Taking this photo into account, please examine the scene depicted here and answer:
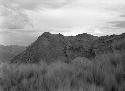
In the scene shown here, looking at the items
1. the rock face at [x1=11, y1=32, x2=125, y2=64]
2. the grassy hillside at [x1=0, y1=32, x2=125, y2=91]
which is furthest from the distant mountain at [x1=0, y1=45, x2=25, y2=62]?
the grassy hillside at [x1=0, y1=32, x2=125, y2=91]

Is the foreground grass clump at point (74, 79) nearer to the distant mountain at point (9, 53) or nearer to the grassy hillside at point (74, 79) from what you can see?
the grassy hillside at point (74, 79)

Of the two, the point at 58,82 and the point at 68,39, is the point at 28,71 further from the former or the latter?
the point at 68,39

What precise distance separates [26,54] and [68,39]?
10.0ft

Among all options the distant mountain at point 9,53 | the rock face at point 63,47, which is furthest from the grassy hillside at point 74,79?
the distant mountain at point 9,53

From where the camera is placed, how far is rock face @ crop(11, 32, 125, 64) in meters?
14.6

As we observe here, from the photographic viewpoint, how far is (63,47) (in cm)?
1597

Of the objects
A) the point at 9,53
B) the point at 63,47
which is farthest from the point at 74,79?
the point at 9,53

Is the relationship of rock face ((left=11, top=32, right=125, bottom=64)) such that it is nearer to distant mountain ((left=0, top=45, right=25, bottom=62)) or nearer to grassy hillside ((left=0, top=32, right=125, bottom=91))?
grassy hillside ((left=0, top=32, right=125, bottom=91))

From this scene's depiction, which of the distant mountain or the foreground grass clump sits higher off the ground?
the foreground grass clump

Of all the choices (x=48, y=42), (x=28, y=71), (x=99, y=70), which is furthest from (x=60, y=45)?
(x=99, y=70)

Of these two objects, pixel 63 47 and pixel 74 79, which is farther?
pixel 63 47

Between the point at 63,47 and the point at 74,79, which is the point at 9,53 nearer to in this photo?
the point at 63,47

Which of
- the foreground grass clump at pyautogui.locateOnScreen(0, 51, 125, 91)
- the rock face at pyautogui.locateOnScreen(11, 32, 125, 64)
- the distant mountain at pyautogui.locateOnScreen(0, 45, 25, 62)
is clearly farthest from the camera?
the distant mountain at pyautogui.locateOnScreen(0, 45, 25, 62)

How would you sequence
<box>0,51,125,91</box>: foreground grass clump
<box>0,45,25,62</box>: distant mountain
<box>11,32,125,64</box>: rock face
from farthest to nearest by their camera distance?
<box>0,45,25,62</box>: distant mountain → <box>11,32,125,64</box>: rock face → <box>0,51,125,91</box>: foreground grass clump
